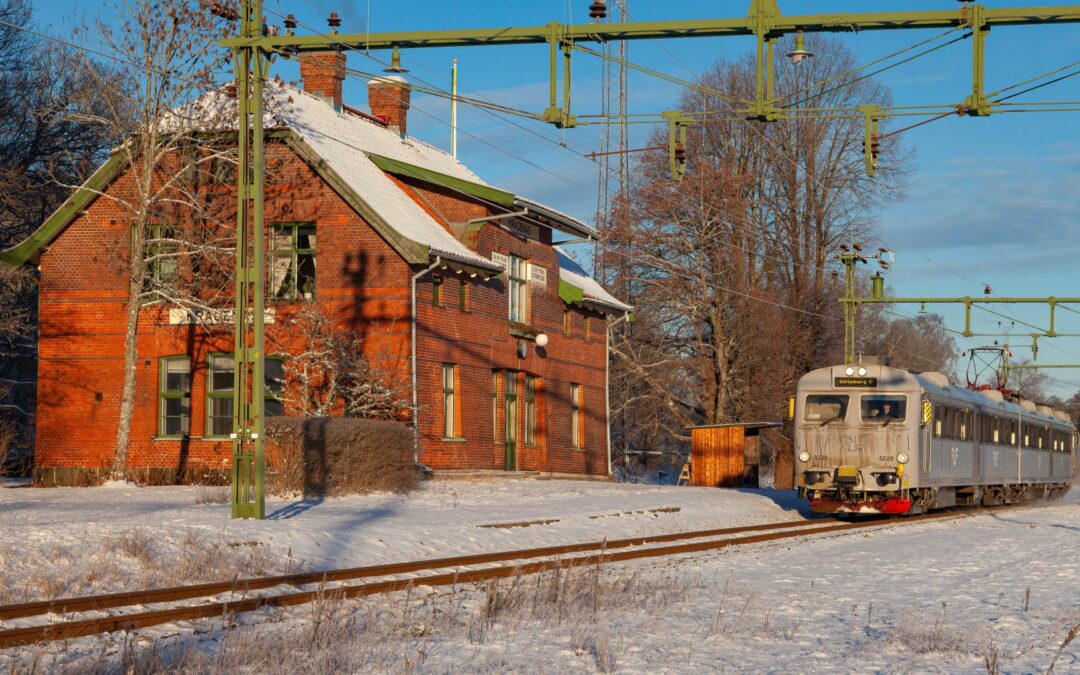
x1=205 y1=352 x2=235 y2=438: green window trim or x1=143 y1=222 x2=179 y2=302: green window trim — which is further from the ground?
x1=143 y1=222 x2=179 y2=302: green window trim

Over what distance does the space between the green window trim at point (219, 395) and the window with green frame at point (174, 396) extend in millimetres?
554

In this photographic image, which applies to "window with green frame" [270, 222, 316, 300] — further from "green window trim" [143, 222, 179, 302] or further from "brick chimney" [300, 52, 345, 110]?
"brick chimney" [300, 52, 345, 110]

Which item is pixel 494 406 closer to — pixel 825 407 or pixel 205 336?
pixel 205 336

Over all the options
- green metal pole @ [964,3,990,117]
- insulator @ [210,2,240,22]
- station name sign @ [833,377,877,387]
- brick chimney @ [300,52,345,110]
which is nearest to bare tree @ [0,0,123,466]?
brick chimney @ [300,52,345,110]

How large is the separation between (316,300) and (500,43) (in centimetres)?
1452

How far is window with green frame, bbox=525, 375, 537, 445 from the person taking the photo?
37.9 metres

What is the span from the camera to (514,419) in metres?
37.0

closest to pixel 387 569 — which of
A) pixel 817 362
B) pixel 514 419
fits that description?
pixel 514 419

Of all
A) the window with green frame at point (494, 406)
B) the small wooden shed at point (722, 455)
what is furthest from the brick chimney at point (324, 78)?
the small wooden shed at point (722, 455)

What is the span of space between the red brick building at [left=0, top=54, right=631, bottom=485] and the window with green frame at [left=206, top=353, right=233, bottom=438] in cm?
3

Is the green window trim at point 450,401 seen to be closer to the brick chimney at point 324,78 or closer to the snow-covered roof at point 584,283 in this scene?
the snow-covered roof at point 584,283

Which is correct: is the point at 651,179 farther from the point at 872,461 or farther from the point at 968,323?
the point at 872,461

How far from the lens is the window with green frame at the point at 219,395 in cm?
3247

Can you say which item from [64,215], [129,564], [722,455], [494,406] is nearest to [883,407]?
[494,406]
